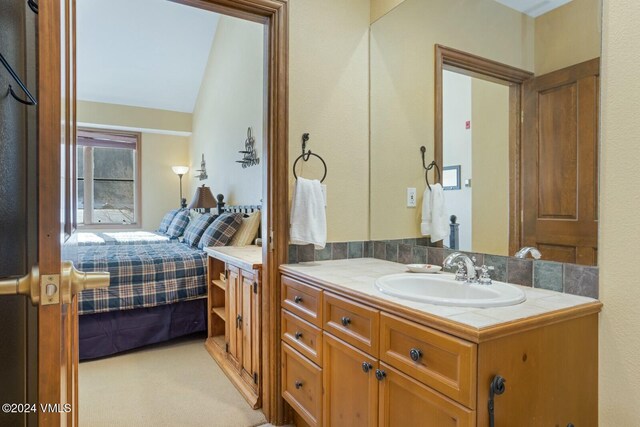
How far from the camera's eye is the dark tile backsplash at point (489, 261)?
124 centimetres

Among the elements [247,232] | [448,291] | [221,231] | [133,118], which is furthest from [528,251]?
[133,118]

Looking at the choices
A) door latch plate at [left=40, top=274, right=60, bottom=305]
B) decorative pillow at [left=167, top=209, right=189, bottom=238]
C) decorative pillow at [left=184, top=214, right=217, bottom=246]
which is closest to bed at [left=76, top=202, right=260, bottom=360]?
decorative pillow at [left=184, top=214, right=217, bottom=246]

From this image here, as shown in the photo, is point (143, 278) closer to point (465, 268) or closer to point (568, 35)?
point (465, 268)

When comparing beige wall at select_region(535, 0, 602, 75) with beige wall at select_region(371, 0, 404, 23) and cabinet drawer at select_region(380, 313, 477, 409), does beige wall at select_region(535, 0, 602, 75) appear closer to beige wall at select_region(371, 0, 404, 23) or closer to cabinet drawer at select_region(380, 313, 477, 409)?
beige wall at select_region(371, 0, 404, 23)

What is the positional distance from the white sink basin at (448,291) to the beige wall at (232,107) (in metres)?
2.23

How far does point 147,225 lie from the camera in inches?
240

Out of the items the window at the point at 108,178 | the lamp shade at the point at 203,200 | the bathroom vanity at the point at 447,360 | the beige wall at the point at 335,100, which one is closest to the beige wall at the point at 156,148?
the window at the point at 108,178

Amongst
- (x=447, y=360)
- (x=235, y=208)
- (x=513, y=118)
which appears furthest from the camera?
(x=235, y=208)

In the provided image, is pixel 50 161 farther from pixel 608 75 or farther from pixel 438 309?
pixel 608 75

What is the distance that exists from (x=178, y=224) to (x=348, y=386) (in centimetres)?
377

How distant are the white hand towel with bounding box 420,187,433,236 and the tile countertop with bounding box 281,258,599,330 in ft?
0.74

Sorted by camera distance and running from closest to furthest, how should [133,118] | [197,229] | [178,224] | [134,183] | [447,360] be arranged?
[447,360] → [197,229] → [178,224] → [133,118] → [134,183]

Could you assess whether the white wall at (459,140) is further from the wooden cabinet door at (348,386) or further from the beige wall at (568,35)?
the wooden cabinet door at (348,386)

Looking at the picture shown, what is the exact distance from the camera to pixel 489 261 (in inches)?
61.8
